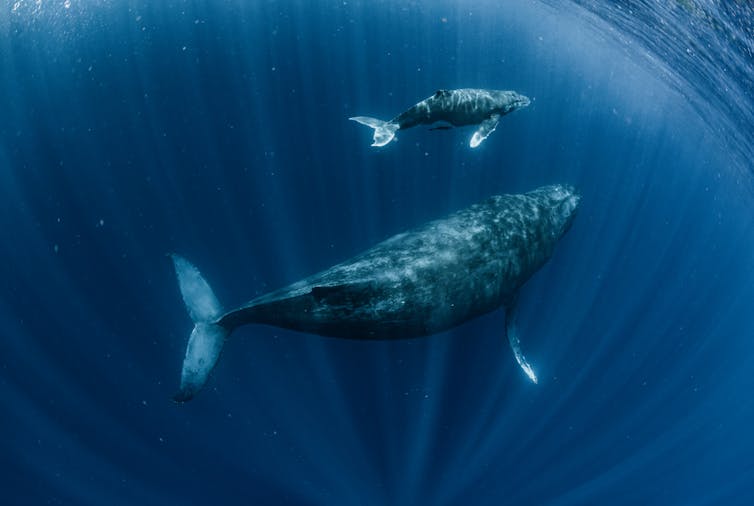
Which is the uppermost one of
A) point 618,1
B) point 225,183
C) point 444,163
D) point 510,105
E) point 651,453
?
point 618,1

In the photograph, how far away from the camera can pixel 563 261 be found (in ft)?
44.4

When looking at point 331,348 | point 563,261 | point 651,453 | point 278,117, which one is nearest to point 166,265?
point 331,348

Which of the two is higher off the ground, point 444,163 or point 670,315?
point 444,163

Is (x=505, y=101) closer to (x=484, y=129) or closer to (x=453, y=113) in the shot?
(x=484, y=129)

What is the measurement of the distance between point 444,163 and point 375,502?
1004 cm

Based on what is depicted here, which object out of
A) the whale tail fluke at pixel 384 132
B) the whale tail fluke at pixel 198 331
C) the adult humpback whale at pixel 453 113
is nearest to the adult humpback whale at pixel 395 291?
the whale tail fluke at pixel 198 331

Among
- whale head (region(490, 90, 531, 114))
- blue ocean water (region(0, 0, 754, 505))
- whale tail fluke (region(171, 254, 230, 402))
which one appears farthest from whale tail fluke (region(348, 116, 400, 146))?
whale tail fluke (region(171, 254, 230, 402))

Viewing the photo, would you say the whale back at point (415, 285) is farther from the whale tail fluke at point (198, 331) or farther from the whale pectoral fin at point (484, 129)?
the whale pectoral fin at point (484, 129)

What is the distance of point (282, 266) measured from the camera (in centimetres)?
1081

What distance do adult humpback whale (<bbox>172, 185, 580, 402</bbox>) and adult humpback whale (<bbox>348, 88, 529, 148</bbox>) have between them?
212 centimetres

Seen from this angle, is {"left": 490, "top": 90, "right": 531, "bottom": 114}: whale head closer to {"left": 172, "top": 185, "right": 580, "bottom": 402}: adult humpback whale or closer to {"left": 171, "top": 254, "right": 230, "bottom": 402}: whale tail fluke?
{"left": 172, "top": 185, "right": 580, "bottom": 402}: adult humpback whale

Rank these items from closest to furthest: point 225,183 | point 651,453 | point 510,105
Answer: point 510,105
point 225,183
point 651,453

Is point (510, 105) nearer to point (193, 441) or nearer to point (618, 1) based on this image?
point (193, 441)

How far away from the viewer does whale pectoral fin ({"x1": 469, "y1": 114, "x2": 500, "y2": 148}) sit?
8945mm
